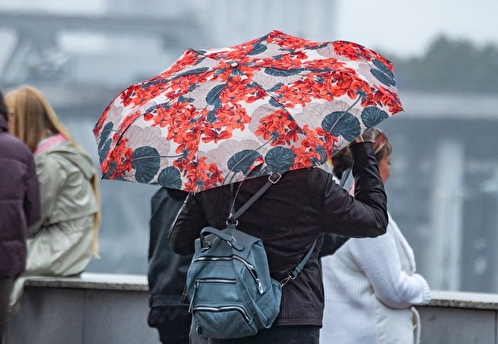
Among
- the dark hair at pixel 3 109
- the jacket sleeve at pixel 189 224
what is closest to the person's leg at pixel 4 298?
the dark hair at pixel 3 109

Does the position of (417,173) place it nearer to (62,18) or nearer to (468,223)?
(468,223)

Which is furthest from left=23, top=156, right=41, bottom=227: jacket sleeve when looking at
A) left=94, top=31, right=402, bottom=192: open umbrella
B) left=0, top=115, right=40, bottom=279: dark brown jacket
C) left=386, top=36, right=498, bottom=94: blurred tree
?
left=386, top=36, right=498, bottom=94: blurred tree

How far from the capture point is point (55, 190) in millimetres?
4504

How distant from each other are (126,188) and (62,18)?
7.60m

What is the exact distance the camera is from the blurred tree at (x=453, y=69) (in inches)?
1809

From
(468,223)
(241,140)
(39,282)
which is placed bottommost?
(468,223)

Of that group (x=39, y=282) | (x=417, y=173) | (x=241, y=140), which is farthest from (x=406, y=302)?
(x=417, y=173)

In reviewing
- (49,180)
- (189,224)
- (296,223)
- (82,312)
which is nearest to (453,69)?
(82,312)

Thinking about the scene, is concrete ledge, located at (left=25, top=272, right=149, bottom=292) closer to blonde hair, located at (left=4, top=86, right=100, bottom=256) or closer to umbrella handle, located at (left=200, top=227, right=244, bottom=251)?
blonde hair, located at (left=4, top=86, right=100, bottom=256)

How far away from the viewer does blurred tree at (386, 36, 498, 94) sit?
151ft

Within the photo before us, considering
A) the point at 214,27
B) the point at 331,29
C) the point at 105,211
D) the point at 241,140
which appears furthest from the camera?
the point at 331,29

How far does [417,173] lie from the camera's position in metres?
46.1

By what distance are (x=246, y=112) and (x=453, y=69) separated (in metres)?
45.0

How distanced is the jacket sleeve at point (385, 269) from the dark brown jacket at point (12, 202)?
131 centimetres
